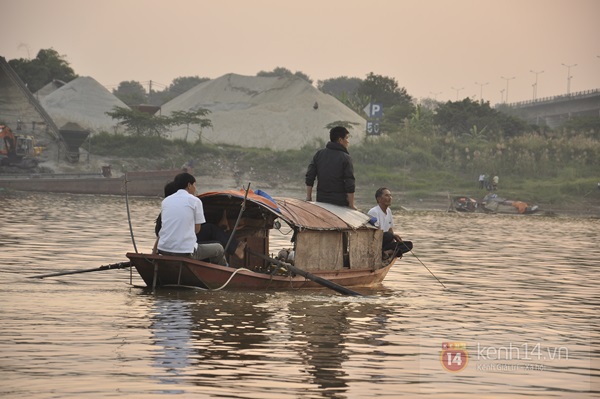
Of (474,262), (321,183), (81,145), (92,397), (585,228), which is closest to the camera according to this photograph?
(92,397)

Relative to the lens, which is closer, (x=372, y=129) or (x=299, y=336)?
(x=299, y=336)

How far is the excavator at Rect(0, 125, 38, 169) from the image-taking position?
5381cm

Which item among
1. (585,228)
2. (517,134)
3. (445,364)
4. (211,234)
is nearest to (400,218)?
(585,228)

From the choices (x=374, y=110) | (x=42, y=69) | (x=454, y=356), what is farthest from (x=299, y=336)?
(x=42, y=69)

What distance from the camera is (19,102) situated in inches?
2461

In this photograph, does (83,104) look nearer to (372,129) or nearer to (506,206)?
(372,129)

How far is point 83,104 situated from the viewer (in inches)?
3022

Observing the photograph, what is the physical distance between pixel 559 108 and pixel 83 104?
5686cm

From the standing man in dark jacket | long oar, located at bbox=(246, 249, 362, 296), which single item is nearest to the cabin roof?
the standing man in dark jacket

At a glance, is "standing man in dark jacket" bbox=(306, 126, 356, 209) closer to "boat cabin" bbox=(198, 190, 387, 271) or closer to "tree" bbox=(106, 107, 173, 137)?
"boat cabin" bbox=(198, 190, 387, 271)

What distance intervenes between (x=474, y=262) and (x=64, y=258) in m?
8.19

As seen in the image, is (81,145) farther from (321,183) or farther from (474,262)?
(321,183)

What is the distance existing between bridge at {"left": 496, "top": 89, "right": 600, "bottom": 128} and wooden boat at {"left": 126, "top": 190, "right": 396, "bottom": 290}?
9214 cm

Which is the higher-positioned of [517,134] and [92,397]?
[517,134]
